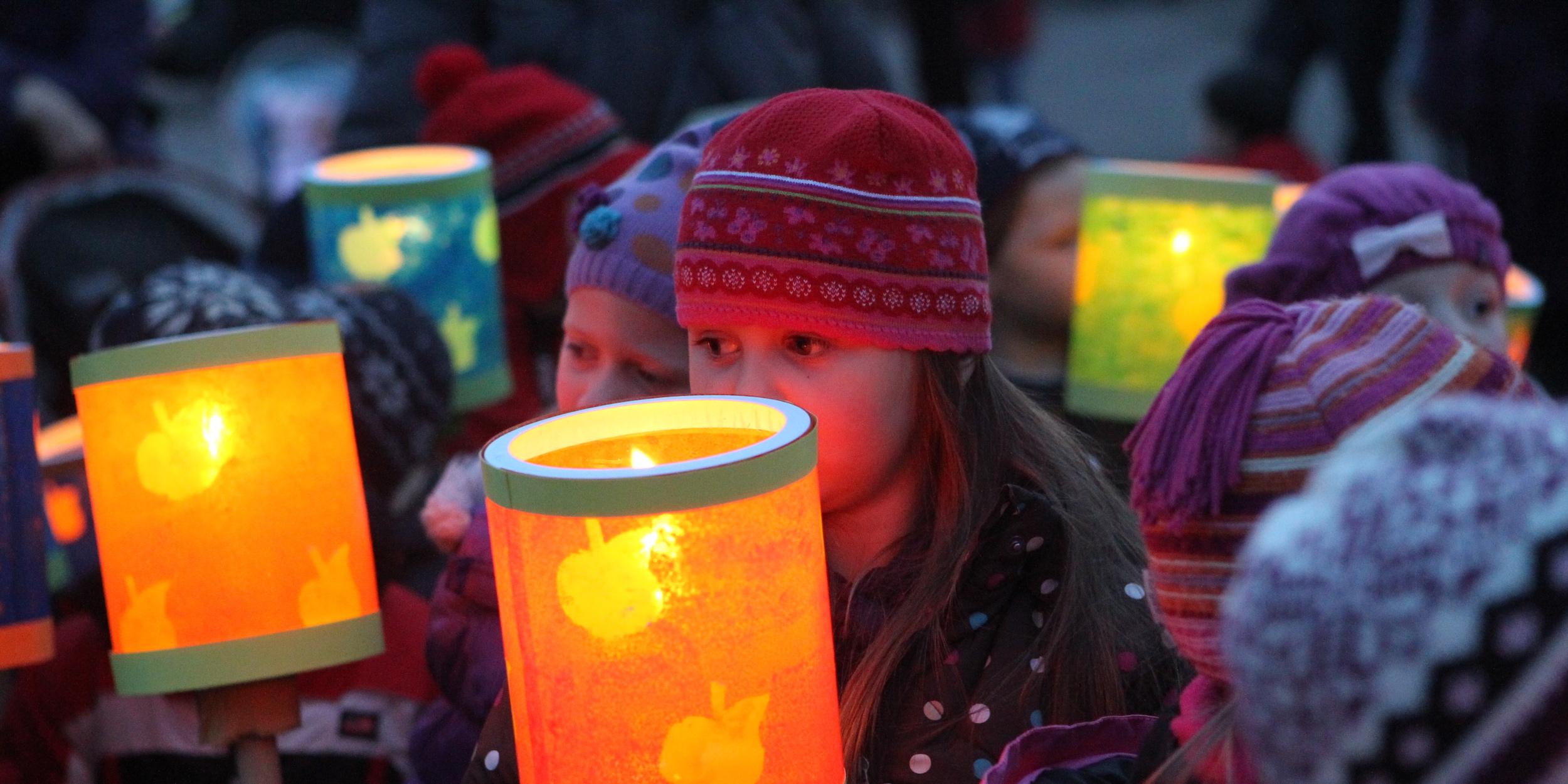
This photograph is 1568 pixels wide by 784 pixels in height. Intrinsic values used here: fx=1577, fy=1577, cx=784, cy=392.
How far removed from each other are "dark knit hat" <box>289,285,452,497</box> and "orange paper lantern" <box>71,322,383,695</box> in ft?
2.88

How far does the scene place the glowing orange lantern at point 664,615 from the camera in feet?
3.85

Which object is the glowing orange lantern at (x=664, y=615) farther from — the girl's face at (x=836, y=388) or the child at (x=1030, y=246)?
the child at (x=1030, y=246)

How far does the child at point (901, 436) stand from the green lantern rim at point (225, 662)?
1.63ft

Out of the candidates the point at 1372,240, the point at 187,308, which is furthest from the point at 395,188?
the point at 1372,240

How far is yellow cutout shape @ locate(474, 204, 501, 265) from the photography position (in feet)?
9.53

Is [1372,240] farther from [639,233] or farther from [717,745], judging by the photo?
[717,745]

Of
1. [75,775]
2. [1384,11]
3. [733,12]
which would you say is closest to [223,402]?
[75,775]

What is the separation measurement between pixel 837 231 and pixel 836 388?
0.55 feet

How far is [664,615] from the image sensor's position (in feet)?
3.91

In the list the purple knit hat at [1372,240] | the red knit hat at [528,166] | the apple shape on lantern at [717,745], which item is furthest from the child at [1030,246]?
the apple shape on lantern at [717,745]

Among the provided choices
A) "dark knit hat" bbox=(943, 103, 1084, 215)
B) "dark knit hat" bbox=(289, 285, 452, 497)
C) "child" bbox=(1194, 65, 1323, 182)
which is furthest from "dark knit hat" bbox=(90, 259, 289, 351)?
"child" bbox=(1194, 65, 1323, 182)

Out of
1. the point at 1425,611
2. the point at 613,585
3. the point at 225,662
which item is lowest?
the point at 225,662

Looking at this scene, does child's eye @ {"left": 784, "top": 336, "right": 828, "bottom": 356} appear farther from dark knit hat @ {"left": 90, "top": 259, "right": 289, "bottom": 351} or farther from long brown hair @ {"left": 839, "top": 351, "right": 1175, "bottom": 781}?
dark knit hat @ {"left": 90, "top": 259, "right": 289, "bottom": 351}

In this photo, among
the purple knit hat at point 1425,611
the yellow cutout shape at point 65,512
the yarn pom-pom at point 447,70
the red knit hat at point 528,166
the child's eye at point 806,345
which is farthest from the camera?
the yarn pom-pom at point 447,70
